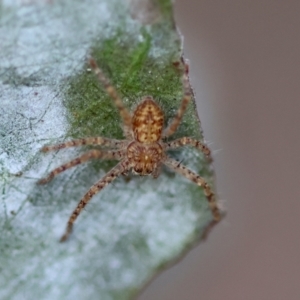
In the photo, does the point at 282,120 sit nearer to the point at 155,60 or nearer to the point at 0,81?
the point at 155,60

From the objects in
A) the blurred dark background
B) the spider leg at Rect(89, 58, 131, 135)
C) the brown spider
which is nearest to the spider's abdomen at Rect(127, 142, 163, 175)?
the brown spider

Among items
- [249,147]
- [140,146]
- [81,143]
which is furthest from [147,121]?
[249,147]

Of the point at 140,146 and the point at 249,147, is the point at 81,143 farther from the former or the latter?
the point at 249,147

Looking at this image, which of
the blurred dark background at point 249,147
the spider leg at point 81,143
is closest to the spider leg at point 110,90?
the spider leg at point 81,143

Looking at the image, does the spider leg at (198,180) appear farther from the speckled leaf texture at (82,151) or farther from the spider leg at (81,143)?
the spider leg at (81,143)

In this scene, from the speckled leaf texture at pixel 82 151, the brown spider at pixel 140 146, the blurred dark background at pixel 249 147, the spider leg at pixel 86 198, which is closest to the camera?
the speckled leaf texture at pixel 82 151

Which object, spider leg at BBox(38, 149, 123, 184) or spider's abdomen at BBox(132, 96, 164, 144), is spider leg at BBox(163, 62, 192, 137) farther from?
spider leg at BBox(38, 149, 123, 184)

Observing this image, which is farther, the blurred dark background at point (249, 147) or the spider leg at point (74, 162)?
the blurred dark background at point (249, 147)
